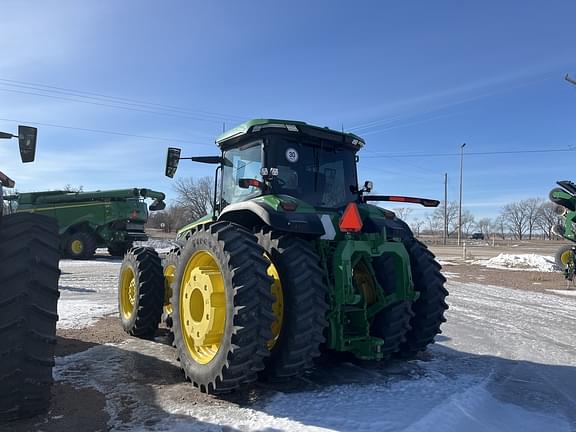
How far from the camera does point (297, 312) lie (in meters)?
3.96

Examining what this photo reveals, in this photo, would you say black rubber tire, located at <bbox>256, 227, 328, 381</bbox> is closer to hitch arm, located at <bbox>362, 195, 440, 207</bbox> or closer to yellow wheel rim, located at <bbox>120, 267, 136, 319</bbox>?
hitch arm, located at <bbox>362, 195, 440, 207</bbox>

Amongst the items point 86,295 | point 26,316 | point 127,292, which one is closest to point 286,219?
point 26,316

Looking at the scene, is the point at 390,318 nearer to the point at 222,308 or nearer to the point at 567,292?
the point at 222,308

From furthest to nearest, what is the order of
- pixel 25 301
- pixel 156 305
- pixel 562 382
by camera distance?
pixel 156 305 < pixel 562 382 < pixel 25 301

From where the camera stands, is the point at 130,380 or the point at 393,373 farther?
the point at 393,373

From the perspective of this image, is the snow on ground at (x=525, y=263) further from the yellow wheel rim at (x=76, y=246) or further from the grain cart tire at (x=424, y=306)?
the yellow wheel rim at (x=76, y=246)

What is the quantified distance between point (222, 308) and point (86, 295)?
6.98 metres

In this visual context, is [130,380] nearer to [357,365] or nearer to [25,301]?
[25,301]

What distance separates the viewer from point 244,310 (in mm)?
3732

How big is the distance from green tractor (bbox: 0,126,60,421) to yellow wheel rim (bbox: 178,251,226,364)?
1357 mm

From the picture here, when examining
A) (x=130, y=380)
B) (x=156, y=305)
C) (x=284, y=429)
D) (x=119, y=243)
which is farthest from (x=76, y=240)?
(x=284, y=429)

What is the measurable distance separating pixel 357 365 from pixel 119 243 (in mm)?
18145

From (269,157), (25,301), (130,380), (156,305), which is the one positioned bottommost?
(130,380)

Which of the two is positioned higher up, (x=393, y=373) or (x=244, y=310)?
(x=244, y=310)
